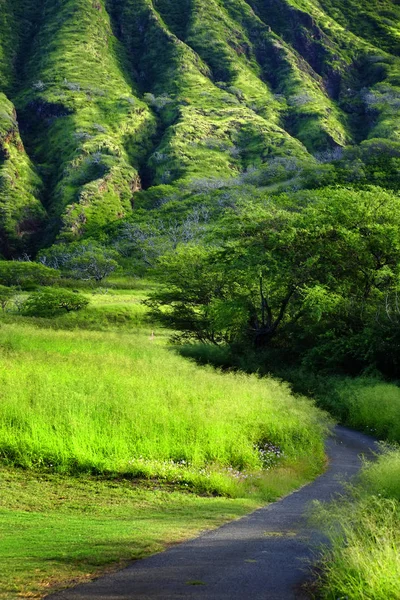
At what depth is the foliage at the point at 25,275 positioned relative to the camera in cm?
10531

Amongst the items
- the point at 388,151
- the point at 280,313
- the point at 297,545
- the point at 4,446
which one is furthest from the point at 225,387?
the point at 388,151

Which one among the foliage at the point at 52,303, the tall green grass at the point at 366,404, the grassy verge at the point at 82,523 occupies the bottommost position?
the foliage at the point at 52,303

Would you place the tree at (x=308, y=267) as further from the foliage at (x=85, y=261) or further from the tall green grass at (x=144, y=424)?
the foliage at (x=85, y=261)

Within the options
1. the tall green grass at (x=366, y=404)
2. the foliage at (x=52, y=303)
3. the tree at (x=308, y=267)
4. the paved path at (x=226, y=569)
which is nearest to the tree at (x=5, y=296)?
the foliage at (x=52, y=303)

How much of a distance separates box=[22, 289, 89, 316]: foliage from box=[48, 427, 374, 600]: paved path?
64.6 meters

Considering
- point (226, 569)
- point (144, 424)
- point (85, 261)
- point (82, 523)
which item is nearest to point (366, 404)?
point (144, 424)

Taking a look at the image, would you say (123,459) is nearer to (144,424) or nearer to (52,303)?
(144,424)

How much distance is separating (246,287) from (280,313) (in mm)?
4411

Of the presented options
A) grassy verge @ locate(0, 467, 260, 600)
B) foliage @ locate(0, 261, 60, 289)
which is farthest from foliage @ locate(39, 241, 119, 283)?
grassy verge @ locate(0, 467, 260, 600)

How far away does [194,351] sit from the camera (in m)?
44.1

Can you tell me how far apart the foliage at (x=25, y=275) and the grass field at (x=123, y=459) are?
84.0 m

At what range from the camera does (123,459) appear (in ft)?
47.6

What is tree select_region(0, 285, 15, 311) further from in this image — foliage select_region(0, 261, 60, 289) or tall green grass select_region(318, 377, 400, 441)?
tall green grass select_region(318, 377, 400, 441)

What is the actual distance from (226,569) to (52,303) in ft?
231
